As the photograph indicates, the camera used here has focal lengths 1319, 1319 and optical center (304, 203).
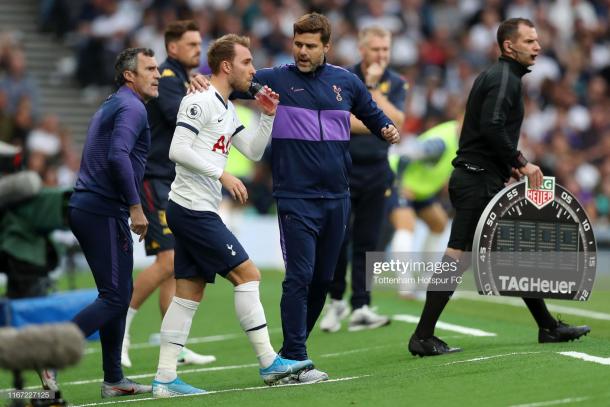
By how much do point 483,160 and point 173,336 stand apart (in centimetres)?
247

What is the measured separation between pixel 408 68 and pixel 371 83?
1253cm

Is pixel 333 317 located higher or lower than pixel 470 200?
lower

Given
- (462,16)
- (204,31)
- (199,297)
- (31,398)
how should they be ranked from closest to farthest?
(31,398)
(199,297)
(204,31)
(462,16)

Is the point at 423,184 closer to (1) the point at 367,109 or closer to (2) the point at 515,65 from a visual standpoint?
(2) the point at 515,65

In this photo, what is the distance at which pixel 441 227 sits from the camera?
14297mm

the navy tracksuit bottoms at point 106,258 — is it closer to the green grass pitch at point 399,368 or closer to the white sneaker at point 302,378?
the green grass pitch at point 399,368

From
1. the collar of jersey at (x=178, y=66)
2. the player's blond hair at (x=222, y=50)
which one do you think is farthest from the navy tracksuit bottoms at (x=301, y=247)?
the collar of jersey at (x=178, y=66)

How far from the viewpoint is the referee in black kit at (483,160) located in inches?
349

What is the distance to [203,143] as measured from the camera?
8047mm

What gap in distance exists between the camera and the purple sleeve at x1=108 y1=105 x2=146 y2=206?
26.6 feet

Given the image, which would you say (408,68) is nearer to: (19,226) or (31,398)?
(19,226)

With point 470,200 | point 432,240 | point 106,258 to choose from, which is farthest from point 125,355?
point 432,240

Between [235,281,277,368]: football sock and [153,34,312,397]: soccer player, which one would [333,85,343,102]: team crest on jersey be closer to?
[153,34,312,397]: soccer player

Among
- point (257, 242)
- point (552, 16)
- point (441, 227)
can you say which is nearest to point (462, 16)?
point (552, 16)
